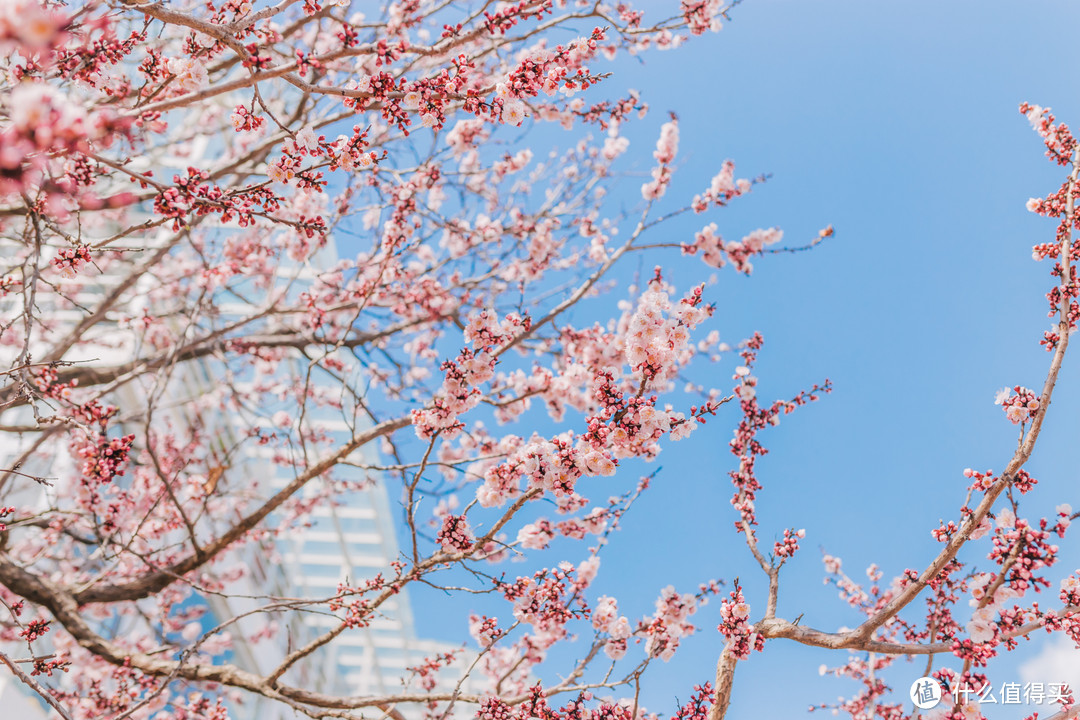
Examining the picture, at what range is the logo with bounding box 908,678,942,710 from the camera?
11.2 feet

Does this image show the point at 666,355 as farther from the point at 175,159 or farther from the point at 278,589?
A: the point at 278,589

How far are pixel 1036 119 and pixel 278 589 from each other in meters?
18.9

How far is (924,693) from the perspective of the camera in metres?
3.61

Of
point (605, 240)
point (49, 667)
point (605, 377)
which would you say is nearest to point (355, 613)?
point (49, 667)

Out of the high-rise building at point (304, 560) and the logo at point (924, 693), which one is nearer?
the logo at point (924, 693)

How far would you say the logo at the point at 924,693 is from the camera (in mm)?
3404

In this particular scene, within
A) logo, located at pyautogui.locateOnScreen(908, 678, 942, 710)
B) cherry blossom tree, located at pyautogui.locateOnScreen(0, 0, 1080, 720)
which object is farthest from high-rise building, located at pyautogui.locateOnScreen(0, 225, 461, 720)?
logo, located at pyautogui.locateOnScreen(908, 678, 942, 710)

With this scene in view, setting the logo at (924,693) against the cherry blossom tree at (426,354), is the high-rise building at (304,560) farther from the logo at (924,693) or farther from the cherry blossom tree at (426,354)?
the logo at (924,693)

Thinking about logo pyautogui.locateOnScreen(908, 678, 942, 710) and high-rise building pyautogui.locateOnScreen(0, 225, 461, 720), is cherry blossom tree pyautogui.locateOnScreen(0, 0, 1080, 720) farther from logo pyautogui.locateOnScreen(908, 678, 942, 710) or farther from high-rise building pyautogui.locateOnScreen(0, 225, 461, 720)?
high-rise building pyautogui.locateOnScreen(0, 225, 461, 720)

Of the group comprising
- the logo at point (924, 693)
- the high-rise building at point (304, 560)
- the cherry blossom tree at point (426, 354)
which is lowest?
the logo at point (924, 693)

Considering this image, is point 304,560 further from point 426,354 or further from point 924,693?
point 924,693

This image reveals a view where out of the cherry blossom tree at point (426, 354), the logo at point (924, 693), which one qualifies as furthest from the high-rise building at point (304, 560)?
the logo at point (924, 693)

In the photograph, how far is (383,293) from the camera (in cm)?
601

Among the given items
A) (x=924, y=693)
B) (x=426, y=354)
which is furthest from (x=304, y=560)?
(x=924, y=693)
